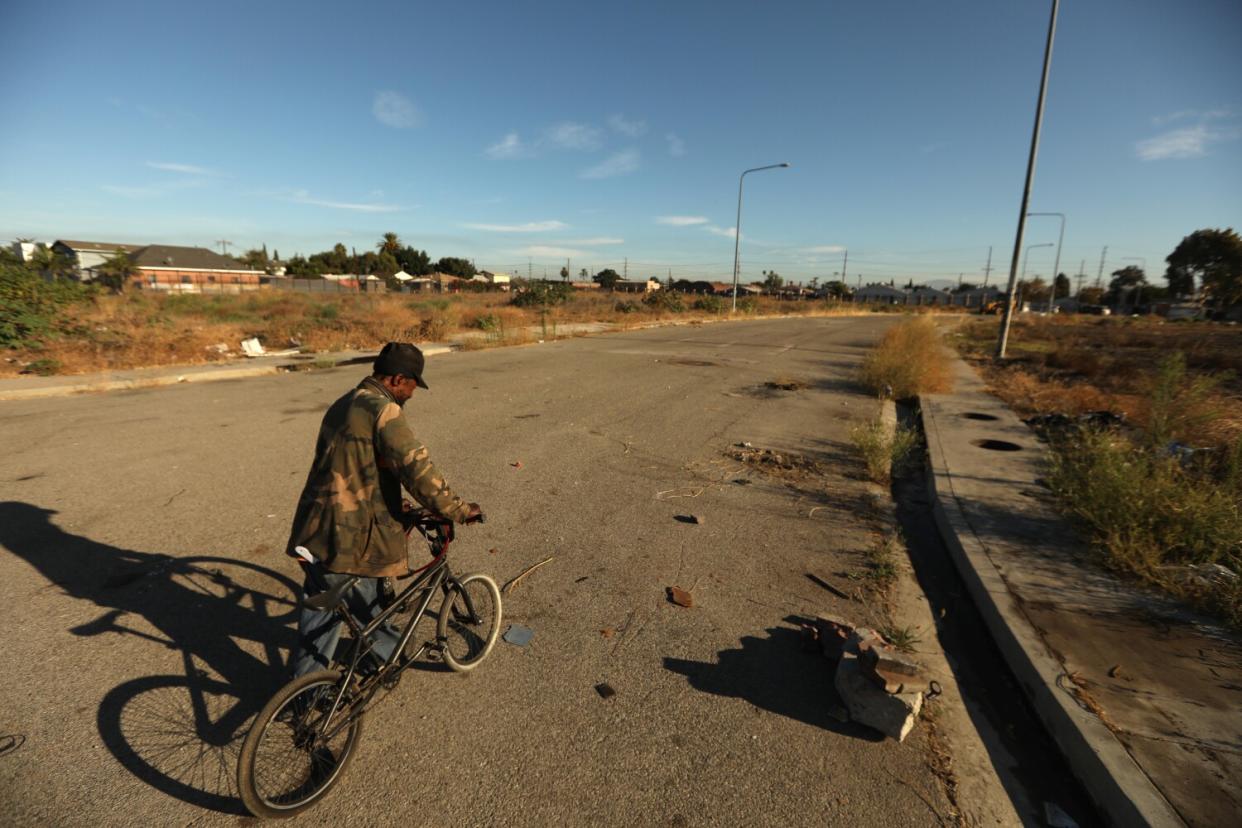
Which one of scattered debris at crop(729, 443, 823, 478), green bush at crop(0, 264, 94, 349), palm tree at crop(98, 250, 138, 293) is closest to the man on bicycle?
scattered debris at crop(729, 443, 823, 478)

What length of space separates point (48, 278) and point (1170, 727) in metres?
22.9

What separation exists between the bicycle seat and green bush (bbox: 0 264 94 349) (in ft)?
53.0

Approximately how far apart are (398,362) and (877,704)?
9.18 ft

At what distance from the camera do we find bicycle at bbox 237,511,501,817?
208cm

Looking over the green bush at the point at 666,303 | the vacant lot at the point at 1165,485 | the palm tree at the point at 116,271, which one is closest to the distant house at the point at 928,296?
the green bush at the point at 666,303

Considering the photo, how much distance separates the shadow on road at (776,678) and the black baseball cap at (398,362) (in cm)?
212

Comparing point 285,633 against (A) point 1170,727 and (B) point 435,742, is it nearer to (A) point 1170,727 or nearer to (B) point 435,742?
(B) point 435,742

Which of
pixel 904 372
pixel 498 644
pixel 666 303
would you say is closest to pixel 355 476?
pixel 498 644

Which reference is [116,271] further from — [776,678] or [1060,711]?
[1060,711]

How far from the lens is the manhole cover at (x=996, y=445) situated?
7133 millimetres

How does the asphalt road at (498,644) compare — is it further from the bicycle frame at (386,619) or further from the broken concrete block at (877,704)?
the bicycle frame at (386,619)

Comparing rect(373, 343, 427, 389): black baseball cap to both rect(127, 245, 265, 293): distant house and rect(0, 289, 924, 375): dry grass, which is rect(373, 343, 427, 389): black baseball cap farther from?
rect(127, 245, 265, 293): distant house

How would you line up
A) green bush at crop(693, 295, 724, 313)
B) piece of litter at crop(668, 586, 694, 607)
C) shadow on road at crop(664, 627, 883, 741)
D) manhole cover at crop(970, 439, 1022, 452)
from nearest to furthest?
shadow on road at crop(664, 627, 883, 741), piece of litter at crop(668, 586, 694, 607), manhole cover at crop(970, 439, 1022, 452), green bush at crop(693, 295, 724, 313)

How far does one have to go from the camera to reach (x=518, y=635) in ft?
10.8
